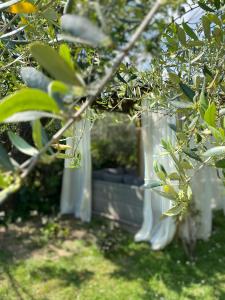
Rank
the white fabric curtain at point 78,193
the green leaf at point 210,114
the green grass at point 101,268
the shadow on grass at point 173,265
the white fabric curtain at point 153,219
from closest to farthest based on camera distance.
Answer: the green leaf at point 210,114 < the green grass at point 101,268 < the shadow on grass at point 173,265 < the white fabric curtain at point 153,219 < the white fabric curtain at point 78,193

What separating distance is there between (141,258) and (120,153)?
10.8 feet

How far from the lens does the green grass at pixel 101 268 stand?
268 centimetres

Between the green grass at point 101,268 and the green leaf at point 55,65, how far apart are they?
2.55m

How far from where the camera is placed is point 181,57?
708mm

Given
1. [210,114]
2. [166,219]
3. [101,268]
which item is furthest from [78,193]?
[210,114]

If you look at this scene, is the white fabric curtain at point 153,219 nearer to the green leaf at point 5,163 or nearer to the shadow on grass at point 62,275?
the shadow on grass at point 62,275

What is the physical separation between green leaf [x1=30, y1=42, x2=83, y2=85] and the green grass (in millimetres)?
2548

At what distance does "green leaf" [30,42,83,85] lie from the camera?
28cm

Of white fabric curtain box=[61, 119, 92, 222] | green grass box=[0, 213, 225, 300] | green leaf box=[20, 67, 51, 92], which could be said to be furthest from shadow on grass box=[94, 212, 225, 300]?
green leaf box=[20, 67, 51, 92]

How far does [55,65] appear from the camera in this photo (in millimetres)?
281

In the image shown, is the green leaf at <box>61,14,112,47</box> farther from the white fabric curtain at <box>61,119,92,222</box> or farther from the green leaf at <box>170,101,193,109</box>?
the white fabric curtain at <box>61,119,92,222</box>

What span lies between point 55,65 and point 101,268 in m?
3.01

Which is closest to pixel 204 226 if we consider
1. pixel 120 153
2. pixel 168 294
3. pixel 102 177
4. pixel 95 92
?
pixel 168 294

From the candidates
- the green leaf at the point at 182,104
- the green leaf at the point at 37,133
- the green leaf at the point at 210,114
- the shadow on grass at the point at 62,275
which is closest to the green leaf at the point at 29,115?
the green leaf at the point at 37,133
